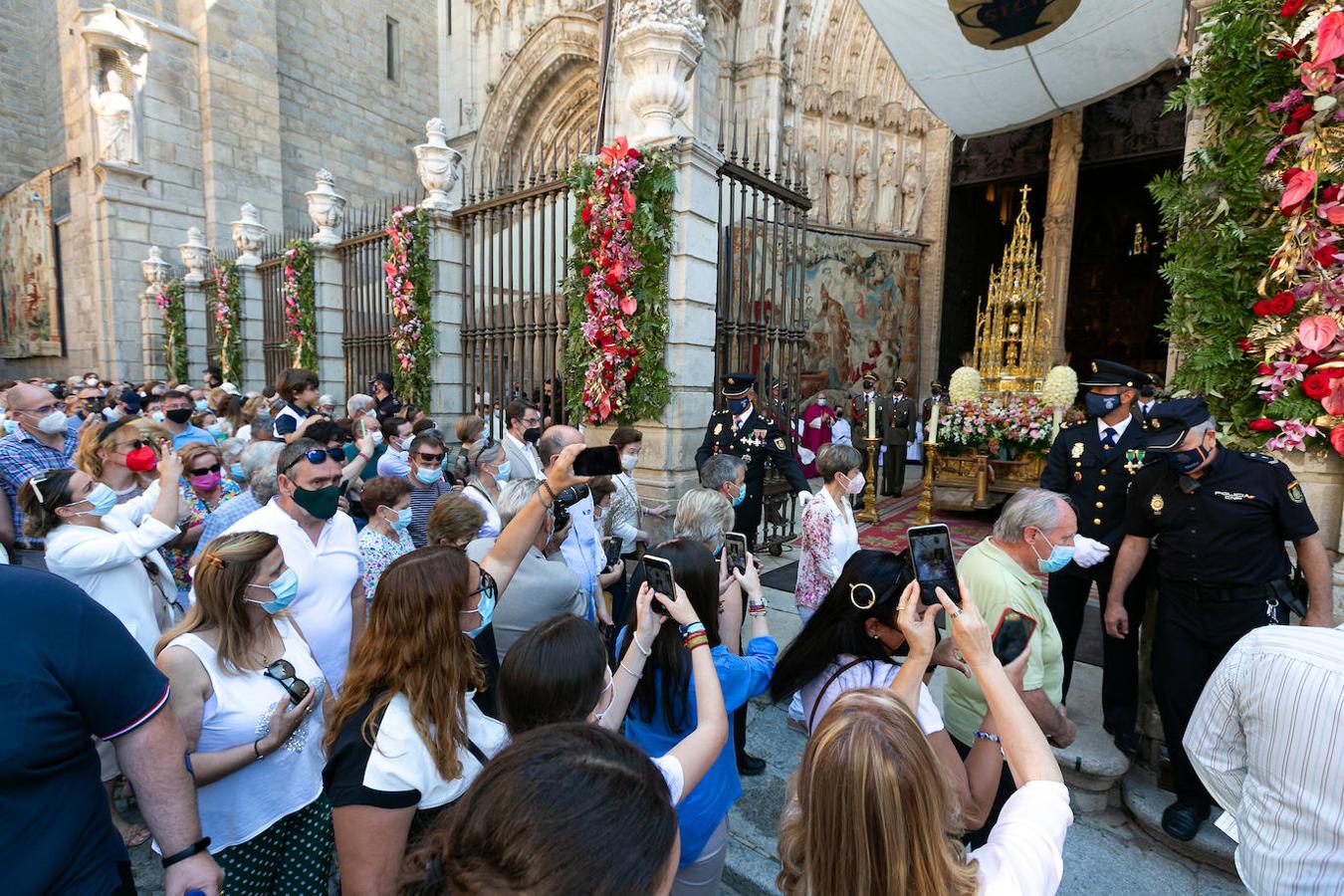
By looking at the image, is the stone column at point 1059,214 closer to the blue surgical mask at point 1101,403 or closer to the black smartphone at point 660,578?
the blue surgical mask at point 1101,403

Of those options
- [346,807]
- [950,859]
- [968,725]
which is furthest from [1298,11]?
[346,807]

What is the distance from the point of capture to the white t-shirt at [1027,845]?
1139mm

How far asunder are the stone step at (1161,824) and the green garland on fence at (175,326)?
16.9m

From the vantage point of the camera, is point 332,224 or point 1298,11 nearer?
point 1298,11

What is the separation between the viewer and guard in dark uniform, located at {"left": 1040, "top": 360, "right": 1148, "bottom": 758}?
3.40m

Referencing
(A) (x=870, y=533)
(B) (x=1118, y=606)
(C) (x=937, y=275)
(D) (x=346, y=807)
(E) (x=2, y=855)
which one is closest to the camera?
(E) (x=2, y=855)

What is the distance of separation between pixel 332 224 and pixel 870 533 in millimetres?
9396

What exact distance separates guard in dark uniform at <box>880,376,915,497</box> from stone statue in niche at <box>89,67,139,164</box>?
17.7 meters

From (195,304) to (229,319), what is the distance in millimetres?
2594

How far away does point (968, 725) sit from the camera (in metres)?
2.31

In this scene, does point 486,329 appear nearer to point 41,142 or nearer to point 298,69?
point 298,69

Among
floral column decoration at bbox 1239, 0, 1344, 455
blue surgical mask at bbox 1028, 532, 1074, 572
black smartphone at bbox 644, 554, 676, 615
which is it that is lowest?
blue surgical mask at bbox 1028, 532, 1074, 572

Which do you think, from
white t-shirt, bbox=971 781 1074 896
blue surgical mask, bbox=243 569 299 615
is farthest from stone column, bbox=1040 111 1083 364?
blue surgical mask, bbox=243 569 299 615

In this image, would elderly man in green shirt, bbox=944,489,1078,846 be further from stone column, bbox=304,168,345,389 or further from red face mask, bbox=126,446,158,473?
stone column, bbox=304,168,345,389
